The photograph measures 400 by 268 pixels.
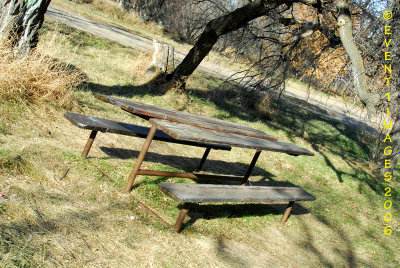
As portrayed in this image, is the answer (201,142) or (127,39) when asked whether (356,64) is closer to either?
(201,142)

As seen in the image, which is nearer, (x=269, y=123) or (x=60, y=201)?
(x=60, y=201)

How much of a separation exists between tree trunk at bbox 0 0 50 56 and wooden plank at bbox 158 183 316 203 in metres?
3.25

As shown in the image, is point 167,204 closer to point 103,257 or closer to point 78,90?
point 103,257

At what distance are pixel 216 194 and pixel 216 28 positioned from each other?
546 centimetres

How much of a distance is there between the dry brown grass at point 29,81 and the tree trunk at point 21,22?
196 millimetres

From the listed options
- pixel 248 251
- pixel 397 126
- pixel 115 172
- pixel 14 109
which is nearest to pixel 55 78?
pixel 14 109

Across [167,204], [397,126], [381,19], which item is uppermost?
[381,19]

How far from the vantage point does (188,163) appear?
598 centimetres

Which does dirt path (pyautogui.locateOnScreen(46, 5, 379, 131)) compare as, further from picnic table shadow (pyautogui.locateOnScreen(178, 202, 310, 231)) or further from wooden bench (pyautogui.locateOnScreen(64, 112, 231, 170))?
wooden bench (pyautogui.locateOnScreen(64, 112, 231, 170))

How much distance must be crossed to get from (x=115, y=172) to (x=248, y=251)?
67.2 inches

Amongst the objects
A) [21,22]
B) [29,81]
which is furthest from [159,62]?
[29,81]

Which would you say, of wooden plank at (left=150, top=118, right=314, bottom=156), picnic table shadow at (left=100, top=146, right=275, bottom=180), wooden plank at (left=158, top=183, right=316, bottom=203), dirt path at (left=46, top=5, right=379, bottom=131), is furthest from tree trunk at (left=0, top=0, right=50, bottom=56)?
dirt path at (left=46, top=5, right=379, bottom=131)

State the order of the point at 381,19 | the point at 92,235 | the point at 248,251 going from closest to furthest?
the point at 92,235 → the point at 248,251 → the point at 381,19

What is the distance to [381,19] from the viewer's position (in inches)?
313
